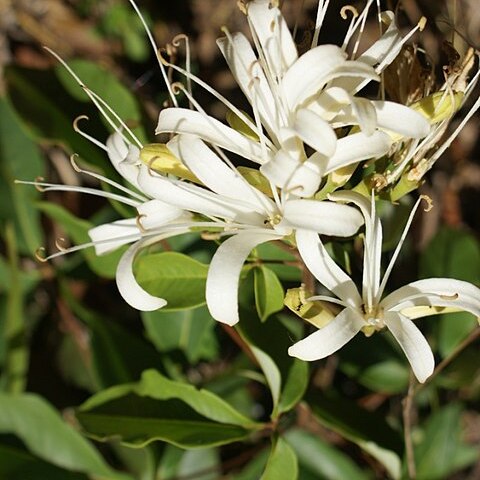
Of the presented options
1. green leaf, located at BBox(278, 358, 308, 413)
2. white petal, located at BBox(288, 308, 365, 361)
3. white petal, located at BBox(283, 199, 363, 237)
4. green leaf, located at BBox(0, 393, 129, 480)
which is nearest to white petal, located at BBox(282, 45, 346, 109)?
white petal, located at BBox(283, 199, 363, 237)

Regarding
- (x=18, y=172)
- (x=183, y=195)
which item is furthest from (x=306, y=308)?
(x=18, y=172)

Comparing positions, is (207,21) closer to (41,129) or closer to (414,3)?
(414,3)

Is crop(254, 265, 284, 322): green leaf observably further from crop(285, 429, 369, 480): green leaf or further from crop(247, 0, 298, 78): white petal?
crop(285, 429, 369, 480): green leaf

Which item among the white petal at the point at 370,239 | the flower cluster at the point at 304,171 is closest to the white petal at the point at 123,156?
the flower cluster at the point at 304,171

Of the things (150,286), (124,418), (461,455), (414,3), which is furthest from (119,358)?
(414,3)

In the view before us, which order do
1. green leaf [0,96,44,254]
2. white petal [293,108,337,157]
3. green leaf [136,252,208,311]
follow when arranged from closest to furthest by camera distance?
white petal [293,108,337,157]
green leaf [136,252,208,311]
green leaf [0,96,44,254]

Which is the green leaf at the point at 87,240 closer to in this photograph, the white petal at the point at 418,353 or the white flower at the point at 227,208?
the white flower at the point at 227,208
